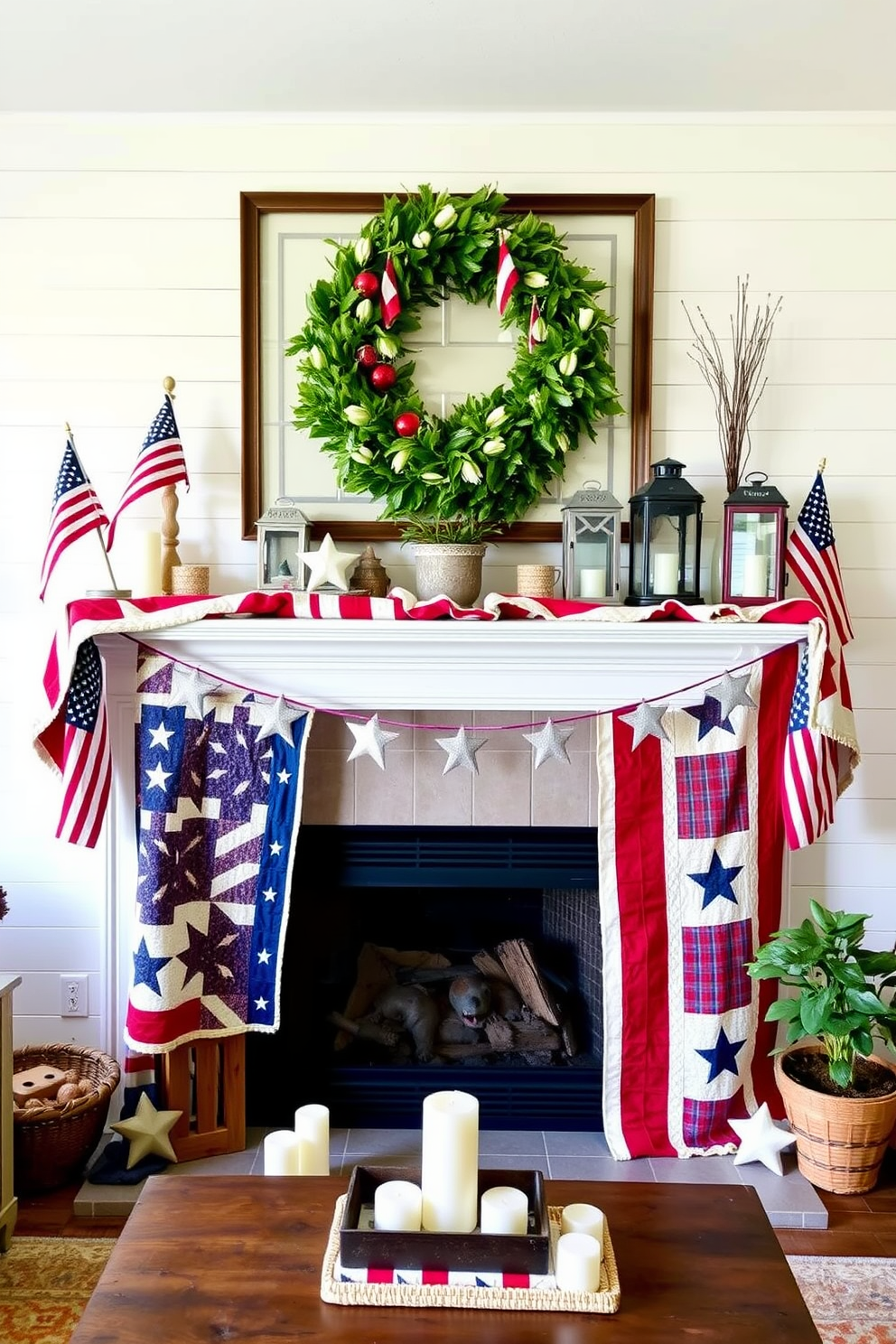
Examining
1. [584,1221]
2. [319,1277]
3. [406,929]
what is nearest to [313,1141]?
[319,1277]

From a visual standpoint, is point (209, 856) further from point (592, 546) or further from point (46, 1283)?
point (592, 546)

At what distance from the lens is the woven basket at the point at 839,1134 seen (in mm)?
2408

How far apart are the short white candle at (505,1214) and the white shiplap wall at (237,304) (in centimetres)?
148

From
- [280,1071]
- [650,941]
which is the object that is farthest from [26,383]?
[650,941]

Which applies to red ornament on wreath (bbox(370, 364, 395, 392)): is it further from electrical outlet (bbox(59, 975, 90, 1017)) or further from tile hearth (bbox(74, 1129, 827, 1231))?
tile hearth (bbox(74, 1129, 827, 1231))

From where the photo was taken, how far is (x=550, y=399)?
2574mm

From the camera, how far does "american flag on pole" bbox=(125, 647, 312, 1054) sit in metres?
2.47

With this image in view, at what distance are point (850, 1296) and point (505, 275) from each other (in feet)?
7.58

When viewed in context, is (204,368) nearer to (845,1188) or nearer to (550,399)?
(550,399)

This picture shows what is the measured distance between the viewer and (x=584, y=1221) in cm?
152

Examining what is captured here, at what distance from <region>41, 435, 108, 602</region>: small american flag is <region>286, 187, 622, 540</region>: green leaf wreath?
1.76 ft

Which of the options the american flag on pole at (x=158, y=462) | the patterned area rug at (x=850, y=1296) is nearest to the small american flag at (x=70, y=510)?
the american flag on pole at (x=158, y=462)

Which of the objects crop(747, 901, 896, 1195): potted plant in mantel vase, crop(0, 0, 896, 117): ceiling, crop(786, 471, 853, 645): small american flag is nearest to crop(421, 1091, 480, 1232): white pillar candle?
crop(747, 901, 896, 1195): potted plant in mantel vase

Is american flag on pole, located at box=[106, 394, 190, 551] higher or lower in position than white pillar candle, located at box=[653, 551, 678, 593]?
higher
